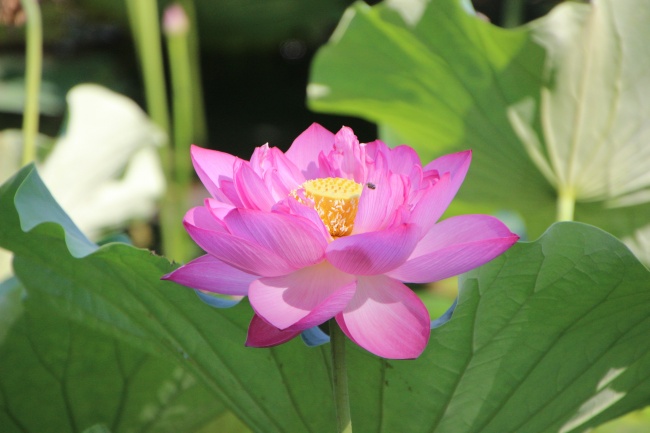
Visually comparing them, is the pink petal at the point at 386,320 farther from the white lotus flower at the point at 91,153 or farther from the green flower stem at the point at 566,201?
the white lotus flower at the point at 91,153

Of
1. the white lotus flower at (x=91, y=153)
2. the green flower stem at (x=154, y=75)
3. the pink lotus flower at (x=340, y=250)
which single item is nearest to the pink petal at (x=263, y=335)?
the pink lotus flower at (x=340, y=250)

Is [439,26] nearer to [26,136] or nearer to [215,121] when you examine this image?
[26,136]

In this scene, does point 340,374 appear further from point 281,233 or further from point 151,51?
point 151,51

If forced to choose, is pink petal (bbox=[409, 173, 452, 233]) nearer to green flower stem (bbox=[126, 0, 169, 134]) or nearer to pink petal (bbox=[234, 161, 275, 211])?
pink petal (bbox=[234, 161, 275, 211])

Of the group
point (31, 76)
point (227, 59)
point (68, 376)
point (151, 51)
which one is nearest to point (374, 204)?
point (68, 376)

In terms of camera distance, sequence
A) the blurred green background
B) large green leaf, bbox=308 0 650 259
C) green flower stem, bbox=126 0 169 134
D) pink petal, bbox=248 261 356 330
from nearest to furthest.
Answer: pink petal, bbox=248 261 356 330
large green leaf, bbox=308 0 650 259
green flower stem, bbox=126 0 169 134
the blurred green background

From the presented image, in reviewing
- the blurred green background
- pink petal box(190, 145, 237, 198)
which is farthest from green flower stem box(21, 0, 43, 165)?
the blurred green background

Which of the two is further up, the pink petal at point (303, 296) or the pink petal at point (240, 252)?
the pink petal at point (240, 252)
